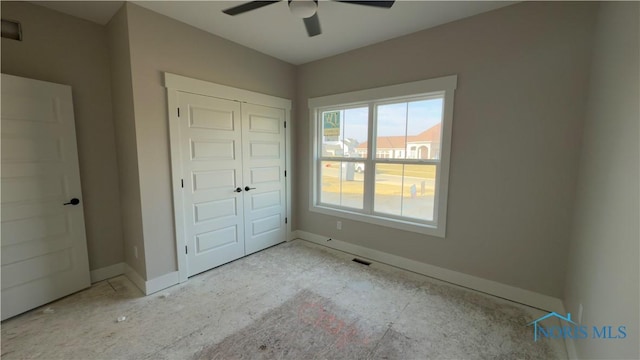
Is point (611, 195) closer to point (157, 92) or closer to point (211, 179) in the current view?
point (211, 179)

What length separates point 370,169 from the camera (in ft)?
10.8

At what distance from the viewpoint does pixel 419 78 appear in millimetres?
2768

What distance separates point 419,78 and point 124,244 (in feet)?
12.5

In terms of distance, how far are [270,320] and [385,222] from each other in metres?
1.75

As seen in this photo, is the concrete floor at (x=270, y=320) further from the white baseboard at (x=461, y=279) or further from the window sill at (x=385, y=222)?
the window sill at (x=385, y=222)

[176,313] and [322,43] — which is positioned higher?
[322,43]

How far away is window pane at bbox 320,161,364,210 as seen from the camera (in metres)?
3.47

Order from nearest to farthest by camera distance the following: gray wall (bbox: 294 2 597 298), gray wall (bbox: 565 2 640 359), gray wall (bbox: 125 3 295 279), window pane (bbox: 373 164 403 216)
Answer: gray wall (bbox: 565 2 640 359) < gray wall (bbox: 294 2 597 298) < gray wall (bbox: 125 3 295 279) < window pane (bbox: 373 164 403 216)

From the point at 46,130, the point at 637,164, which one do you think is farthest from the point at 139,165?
the point at 637,164

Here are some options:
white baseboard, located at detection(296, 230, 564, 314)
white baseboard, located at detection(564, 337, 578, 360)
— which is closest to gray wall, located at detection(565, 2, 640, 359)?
white baseboard, located at detection(564, 337, 578, 360)

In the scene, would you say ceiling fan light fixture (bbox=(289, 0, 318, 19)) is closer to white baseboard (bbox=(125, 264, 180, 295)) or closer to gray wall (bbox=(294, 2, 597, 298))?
gray wall (bbox=(294, 2, 597, 298))

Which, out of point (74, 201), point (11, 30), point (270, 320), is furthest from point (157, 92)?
point (270, 320)

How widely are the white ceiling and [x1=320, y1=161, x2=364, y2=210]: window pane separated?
5.17 feet

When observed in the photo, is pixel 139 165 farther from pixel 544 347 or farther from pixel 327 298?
pixel 544 347
